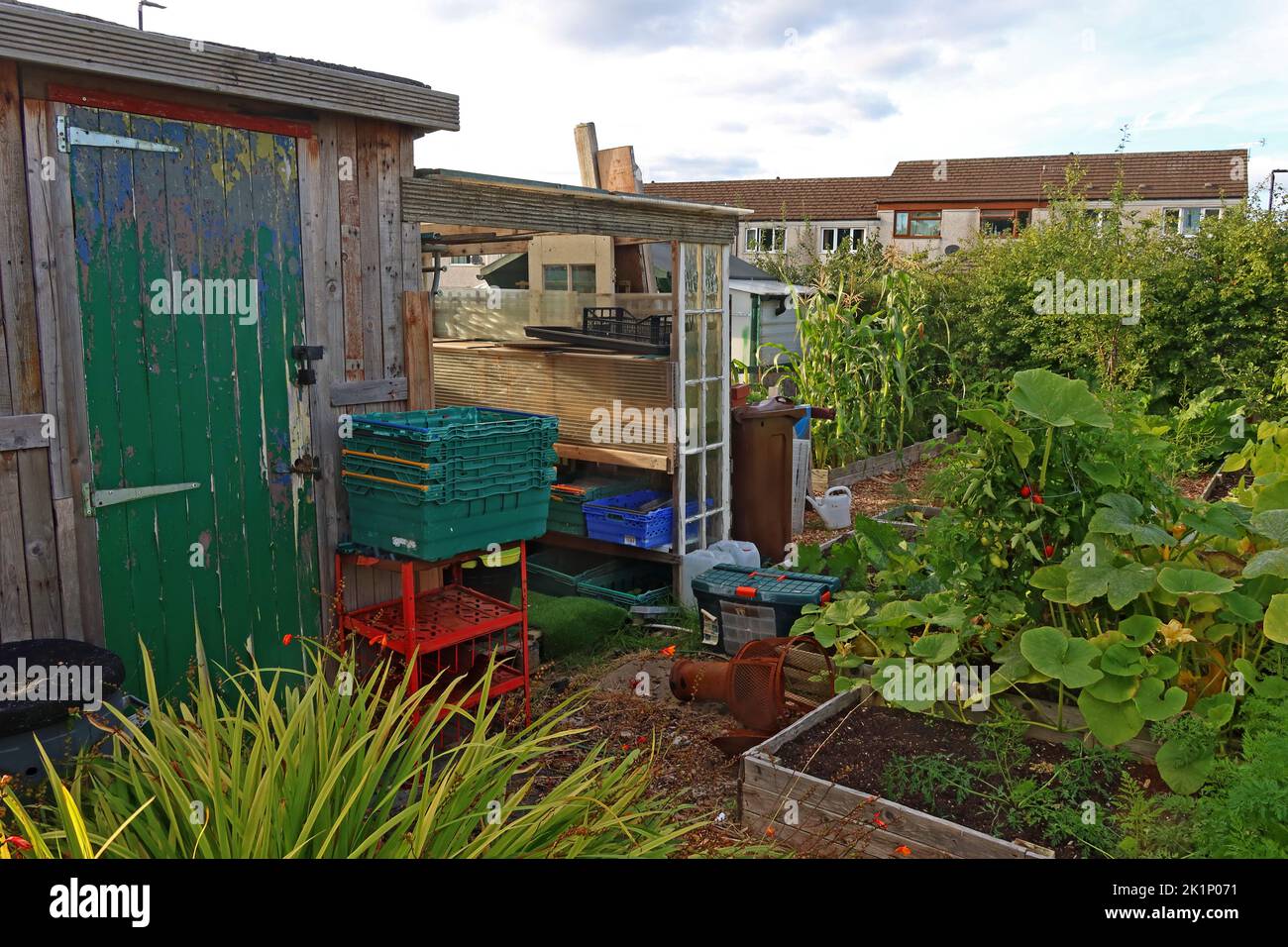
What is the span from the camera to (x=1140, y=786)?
3.95m

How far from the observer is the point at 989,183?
106 feet

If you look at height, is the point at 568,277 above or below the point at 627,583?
above

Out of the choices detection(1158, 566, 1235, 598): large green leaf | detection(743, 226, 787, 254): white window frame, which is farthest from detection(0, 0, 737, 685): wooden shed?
detection(743, 226, 787, 254): white window frame

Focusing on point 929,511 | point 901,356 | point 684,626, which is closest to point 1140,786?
point 684,626

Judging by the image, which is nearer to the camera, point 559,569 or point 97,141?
point 97,141

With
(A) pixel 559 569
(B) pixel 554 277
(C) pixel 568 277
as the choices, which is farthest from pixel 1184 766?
(B) pixel 554 277

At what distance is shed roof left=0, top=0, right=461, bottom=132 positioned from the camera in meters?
3.96

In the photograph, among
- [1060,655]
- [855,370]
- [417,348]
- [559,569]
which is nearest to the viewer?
[1060,655]

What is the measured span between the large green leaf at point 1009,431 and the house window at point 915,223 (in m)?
29.1

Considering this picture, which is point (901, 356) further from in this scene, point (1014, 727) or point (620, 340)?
point (1014, 727)

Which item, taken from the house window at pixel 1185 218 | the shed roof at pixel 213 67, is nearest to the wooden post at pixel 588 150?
the shed roof at pixel 213 67

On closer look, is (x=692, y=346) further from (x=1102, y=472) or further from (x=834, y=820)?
(x=834, y=820)

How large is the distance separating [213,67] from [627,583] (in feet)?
15.4

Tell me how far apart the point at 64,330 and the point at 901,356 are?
9467 millimetres
